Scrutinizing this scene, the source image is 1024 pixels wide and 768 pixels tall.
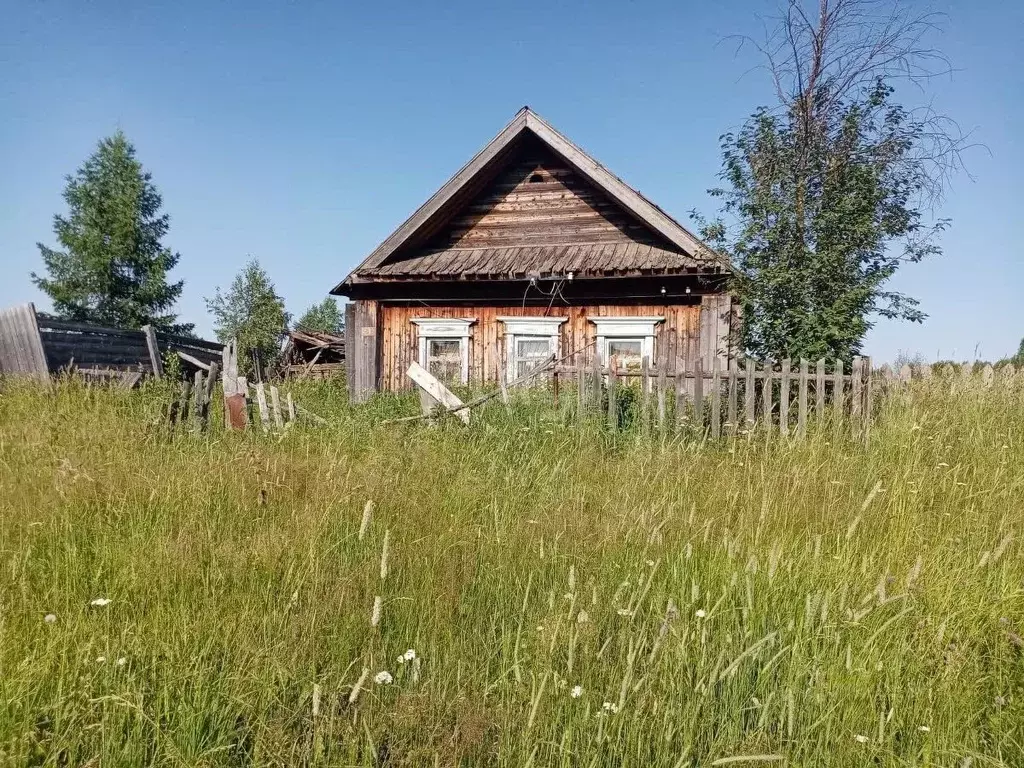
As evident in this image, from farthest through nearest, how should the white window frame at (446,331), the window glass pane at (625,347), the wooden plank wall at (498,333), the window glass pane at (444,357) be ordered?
the window glass pane at (444,357) < the white window frame at (446,331) < the window glass pane at (625,347) < the wooden plank wall at (498,333)

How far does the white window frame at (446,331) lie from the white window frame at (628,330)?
8.20ft

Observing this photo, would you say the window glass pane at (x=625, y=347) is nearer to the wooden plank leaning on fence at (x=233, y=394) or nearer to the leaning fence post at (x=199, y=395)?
the wooden plank leaning on fence at (x=233, y=394)

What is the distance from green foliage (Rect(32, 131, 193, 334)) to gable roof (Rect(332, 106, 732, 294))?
2164 cm

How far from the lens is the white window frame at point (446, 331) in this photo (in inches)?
439

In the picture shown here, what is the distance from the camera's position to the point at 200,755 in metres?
1.57

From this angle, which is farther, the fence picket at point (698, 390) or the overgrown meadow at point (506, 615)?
the fence picket at point (698, 390)

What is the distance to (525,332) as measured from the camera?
35.7ft

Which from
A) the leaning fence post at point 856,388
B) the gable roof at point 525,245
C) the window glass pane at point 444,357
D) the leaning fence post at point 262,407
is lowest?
the leaning fence post at point 262,407

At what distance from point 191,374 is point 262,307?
20.9m

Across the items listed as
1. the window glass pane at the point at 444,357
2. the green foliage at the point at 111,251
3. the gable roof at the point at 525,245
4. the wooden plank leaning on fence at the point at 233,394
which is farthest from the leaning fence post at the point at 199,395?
the green foliage at the point at 111,251

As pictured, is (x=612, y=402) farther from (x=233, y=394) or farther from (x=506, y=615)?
(x=506, y=615)

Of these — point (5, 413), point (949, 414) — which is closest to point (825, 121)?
point (949, 414)

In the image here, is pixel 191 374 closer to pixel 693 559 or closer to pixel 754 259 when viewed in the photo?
pixel 754 259

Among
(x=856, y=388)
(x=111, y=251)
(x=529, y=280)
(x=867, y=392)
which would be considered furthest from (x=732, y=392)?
(x=111, y=251)
